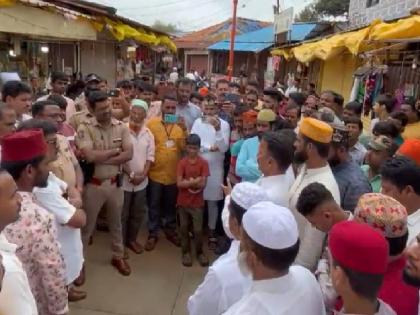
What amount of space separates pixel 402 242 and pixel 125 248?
3867mm

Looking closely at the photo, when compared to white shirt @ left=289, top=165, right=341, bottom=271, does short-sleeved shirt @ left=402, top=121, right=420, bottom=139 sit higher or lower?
higher

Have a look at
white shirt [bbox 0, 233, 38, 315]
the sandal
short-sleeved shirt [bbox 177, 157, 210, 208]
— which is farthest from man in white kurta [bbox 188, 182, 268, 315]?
the sandal

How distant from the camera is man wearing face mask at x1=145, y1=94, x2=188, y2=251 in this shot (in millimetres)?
5152

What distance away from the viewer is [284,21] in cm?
1647

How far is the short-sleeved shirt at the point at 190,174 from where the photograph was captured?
16.1ft

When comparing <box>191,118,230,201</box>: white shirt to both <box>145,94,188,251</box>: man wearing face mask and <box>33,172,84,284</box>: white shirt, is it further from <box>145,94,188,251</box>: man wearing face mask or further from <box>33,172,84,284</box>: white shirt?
<box>33,172,84,284</box>: white shirt

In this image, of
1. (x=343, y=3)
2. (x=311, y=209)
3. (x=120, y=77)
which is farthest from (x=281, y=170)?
(x=343, y=3)

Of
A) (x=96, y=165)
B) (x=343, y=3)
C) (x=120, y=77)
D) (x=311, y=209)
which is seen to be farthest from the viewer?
(x=343, y=3)

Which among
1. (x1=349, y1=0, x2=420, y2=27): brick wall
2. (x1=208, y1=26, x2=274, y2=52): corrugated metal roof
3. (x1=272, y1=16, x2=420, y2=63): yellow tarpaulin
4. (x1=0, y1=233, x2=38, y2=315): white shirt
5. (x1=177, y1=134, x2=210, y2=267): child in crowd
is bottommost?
(x1=177, y1=134, x2=210, y2=267): child in crowd

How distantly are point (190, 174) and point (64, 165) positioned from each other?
5.23 ft

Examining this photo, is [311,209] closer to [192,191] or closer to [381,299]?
[381,299]

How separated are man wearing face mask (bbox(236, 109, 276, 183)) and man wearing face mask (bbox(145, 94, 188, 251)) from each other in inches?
41.6

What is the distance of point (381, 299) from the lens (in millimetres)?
1775

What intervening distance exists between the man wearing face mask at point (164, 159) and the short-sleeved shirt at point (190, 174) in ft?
0.88
